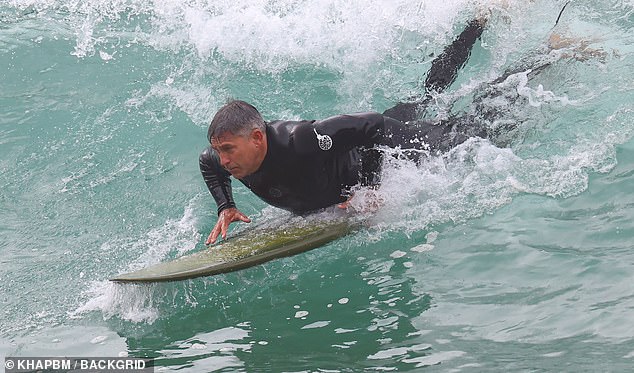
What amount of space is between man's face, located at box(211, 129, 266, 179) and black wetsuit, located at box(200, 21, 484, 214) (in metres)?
0.09

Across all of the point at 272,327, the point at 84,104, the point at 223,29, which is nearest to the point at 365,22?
the point at 223,29

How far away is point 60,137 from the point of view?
24.1 feet

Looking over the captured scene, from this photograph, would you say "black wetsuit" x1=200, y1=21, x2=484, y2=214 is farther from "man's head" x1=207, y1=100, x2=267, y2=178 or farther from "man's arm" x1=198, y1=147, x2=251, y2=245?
"man's head" x1=207, y1=100, x2=267, y2=178

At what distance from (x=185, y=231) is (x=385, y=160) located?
1.58 metres

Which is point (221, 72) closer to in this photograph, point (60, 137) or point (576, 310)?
point (60, 137)

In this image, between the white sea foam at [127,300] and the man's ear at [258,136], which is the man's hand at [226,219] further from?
the man's ear at [258,136]

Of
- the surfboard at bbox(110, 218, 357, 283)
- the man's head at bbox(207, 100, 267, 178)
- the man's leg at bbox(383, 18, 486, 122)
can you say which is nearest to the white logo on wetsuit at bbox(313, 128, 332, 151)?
the man's head at bbox(207, 100, 267, 178)

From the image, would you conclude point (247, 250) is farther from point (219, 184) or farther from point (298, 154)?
point (298, 154)

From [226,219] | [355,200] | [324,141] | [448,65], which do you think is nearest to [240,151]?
[324,141]

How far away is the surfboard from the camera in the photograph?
4730 mm

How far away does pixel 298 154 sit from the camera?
4867mm

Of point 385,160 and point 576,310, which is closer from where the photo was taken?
point 576,310

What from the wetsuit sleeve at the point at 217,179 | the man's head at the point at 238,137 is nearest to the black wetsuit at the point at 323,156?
the wetsuit sleeve at the point at 217,179

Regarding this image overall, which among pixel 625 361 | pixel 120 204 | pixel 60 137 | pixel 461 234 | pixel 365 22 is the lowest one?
pixel 625 361
